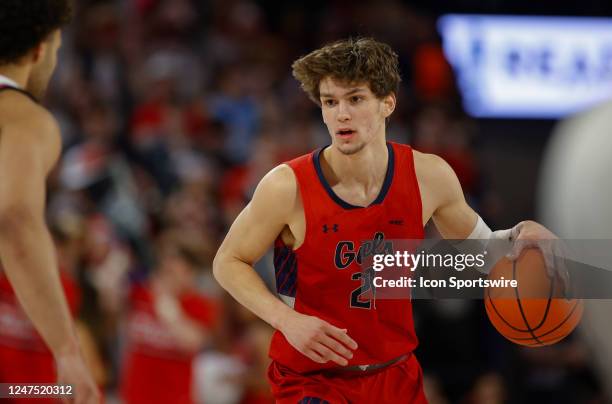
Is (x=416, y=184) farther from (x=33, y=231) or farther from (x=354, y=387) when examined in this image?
(x=33, y=231)

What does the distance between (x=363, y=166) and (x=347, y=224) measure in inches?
9.1

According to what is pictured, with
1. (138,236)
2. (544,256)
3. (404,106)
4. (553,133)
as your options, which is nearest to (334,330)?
(544,256)

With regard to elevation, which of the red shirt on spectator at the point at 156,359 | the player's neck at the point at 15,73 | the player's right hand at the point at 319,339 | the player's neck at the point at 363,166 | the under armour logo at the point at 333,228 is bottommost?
the red shirt on spectator at the point at 156,359

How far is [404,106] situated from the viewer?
10.2 metres

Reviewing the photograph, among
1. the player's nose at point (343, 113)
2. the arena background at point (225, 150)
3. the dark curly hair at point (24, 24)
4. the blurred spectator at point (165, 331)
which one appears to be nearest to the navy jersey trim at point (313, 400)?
the player's nose at point (343, 113)

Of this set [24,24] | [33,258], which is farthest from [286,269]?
[24,24]

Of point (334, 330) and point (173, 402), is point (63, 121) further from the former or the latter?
point (334, 330)

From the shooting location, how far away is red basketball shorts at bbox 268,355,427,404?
3.77 metres

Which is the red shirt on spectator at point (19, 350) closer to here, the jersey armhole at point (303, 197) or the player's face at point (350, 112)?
the jersey armhole at point (303, 197)

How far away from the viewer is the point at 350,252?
3.71 meters

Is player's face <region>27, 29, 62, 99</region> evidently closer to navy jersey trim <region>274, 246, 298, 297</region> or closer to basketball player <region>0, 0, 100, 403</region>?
basketball player <region>0, 0, 100, 403</region>

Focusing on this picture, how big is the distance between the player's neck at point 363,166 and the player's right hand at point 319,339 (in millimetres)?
609

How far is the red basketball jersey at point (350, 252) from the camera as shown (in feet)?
12.2

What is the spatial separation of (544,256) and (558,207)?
163 centimetres
